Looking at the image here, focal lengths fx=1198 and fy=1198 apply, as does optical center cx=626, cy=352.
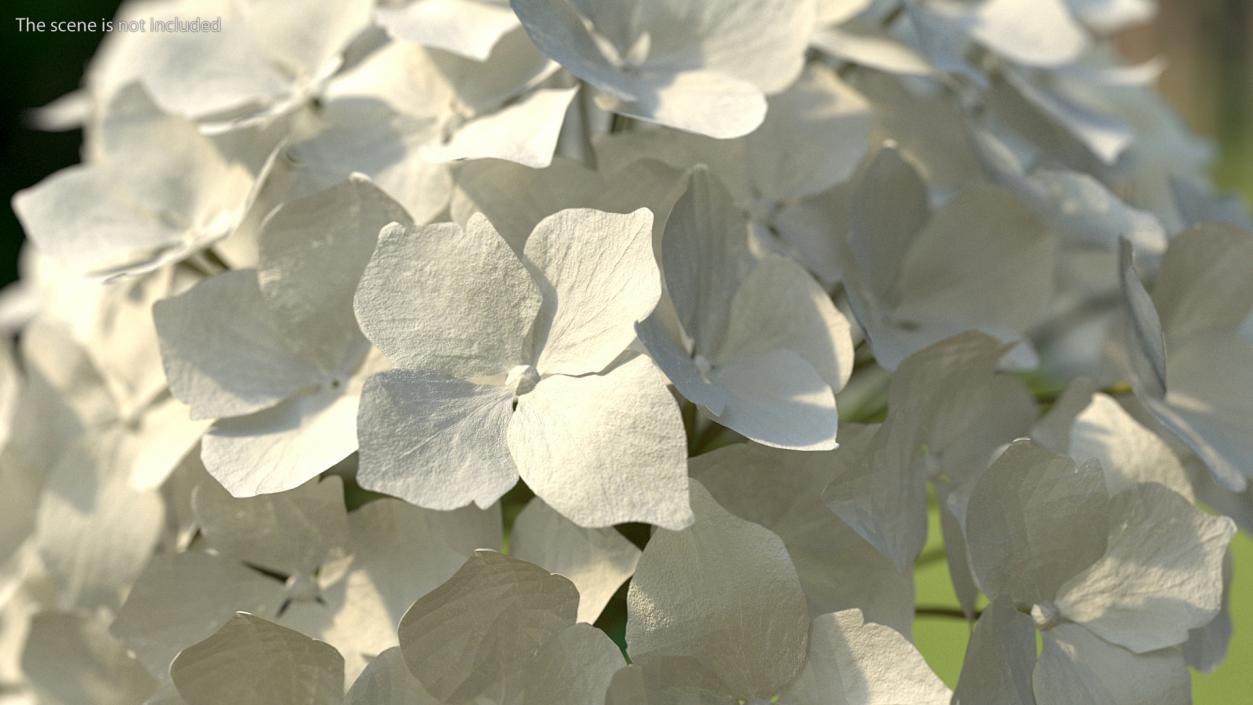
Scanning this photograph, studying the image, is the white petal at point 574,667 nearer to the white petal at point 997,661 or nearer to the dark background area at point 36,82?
the white petal at point 997,661

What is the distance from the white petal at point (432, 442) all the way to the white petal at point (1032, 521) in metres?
0.08

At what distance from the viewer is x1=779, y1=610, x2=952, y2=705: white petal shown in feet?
0.65

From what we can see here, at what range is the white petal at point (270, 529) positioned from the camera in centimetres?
23

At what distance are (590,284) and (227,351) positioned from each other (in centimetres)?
8

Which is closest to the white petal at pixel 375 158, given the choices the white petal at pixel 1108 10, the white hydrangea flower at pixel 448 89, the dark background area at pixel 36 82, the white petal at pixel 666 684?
the white hydrangea flower at pixel 448 89

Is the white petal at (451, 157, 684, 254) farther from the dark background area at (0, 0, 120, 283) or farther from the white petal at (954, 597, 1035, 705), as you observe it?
the dark background area at (0, 0, 120, 283)

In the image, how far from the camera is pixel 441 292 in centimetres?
20

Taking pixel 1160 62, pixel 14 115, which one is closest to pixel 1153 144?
pixel 1160 62

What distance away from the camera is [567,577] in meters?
0.21

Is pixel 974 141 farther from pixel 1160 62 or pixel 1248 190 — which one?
pixel 1248 190

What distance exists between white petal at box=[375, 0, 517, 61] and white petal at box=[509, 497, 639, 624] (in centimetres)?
10

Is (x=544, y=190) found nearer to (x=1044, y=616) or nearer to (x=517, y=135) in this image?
(x=517, y=135)

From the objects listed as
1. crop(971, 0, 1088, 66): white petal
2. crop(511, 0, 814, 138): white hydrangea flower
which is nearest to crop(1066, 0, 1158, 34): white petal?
crop(971, 0, 1088, 66): white petal

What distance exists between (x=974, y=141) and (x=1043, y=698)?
14cm
